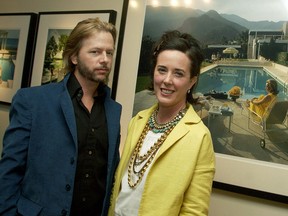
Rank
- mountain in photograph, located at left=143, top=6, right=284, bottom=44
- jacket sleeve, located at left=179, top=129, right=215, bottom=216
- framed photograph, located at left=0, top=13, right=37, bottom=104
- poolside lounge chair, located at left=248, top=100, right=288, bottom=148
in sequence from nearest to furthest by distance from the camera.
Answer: jacket sleeve, located at left=179, top=129, right=215, bottom=216
poolside lounge chair, located at left=248, top=100, right=288, bottom=148
mountain in photograph, located at left=143, top=6, right=284, bottom=44
framed photograph, located at left=0, top=13, right=37, bottom=104

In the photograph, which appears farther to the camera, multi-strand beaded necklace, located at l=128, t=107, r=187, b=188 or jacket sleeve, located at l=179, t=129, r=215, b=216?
multi-strand beaded necklace, located at l=128, t=107, r=187, b=188

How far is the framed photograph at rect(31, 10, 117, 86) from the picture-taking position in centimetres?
177

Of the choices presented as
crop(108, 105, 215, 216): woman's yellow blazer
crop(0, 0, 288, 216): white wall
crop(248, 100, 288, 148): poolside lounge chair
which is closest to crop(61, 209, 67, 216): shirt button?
crop(108, 105, 215, 216): woman's yellow blazer

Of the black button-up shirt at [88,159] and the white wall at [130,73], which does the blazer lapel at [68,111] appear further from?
the white wall at [130,73]

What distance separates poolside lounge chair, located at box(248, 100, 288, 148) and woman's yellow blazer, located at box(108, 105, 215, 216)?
14.1 inches

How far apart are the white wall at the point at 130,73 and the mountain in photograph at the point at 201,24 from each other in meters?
0.08

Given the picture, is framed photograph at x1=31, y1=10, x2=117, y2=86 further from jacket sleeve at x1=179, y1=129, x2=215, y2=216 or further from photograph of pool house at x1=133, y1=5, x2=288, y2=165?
jacket sleeve at x1=179, y1=129, x2=215, y2=216

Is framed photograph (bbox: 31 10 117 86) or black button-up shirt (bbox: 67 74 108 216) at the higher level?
framed photograph (bbox: 31 10 117 86)

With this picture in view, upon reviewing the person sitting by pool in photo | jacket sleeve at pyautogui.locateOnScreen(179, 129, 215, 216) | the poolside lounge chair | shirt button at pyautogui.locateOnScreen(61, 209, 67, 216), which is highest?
the person sitting by pool in photo

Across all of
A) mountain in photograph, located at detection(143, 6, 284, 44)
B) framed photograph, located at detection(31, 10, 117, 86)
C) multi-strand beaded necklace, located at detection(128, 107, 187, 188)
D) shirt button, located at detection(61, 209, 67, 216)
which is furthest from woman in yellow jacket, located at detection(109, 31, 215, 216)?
framed photograph, located at detection(31, 10, 117, 86)

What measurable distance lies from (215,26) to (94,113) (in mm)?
725

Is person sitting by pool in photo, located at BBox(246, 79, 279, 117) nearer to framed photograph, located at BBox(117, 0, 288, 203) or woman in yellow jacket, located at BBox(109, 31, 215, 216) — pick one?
framed photograph, located at BBox(117, 0, 288, 203)

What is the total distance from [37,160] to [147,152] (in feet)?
1.43

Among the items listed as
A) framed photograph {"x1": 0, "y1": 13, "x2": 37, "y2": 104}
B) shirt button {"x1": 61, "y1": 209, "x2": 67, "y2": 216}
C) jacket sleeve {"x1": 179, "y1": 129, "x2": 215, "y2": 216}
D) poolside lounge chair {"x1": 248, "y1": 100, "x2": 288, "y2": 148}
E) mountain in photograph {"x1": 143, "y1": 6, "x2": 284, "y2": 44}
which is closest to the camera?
jacket sleeve {"x1": 179, "y1": 129, "x2": 215, "y2": 216}
